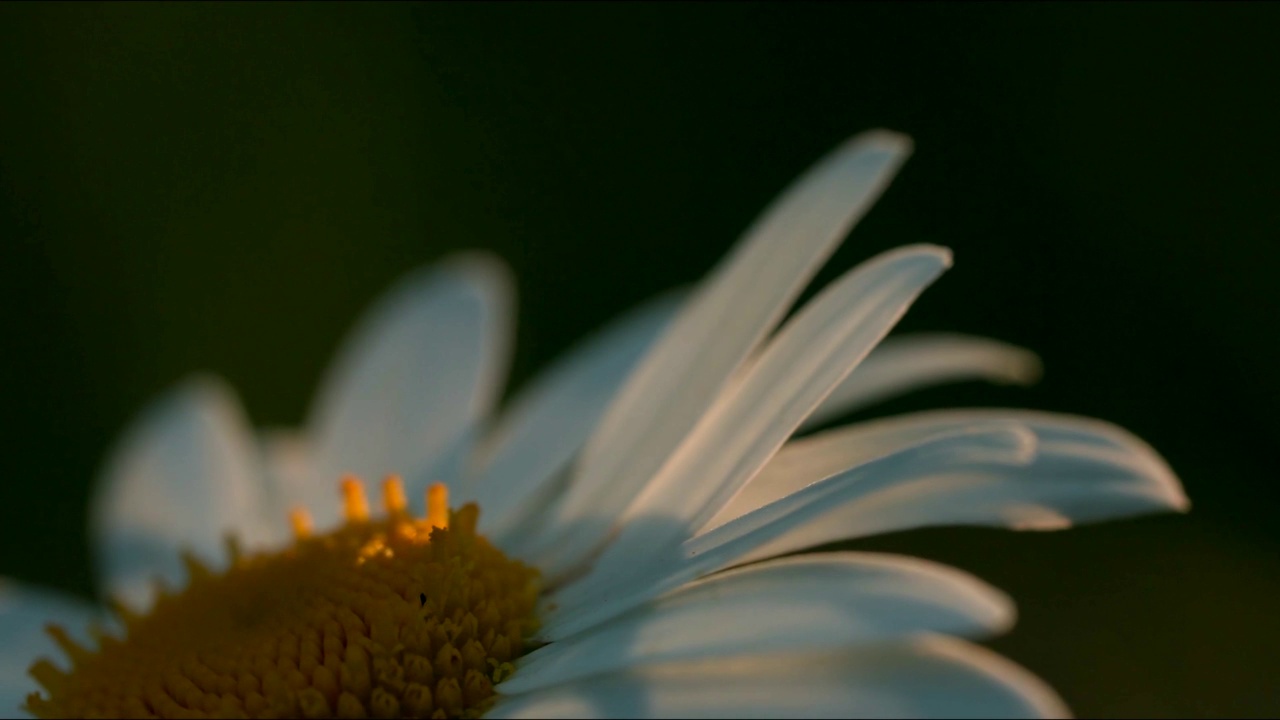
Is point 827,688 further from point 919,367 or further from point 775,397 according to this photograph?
point 919,367

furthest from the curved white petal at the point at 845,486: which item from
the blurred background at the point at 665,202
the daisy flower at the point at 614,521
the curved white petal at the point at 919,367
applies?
the blurred background at the point at 665,202

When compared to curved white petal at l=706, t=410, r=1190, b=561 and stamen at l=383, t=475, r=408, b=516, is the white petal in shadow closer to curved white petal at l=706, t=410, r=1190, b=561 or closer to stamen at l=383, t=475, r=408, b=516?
stamen at l=383, t=475, r=408, b=516

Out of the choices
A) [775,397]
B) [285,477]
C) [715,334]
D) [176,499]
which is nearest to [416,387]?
[285,477]

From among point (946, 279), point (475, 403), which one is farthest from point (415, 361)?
point (946, 279)

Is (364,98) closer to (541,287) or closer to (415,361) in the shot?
(541,287)

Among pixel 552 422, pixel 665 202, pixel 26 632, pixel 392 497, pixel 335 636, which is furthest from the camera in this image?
pixel 665 202

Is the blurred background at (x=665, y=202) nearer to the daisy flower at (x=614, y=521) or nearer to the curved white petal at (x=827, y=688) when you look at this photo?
the daisy flower at (x=614, y=521)
